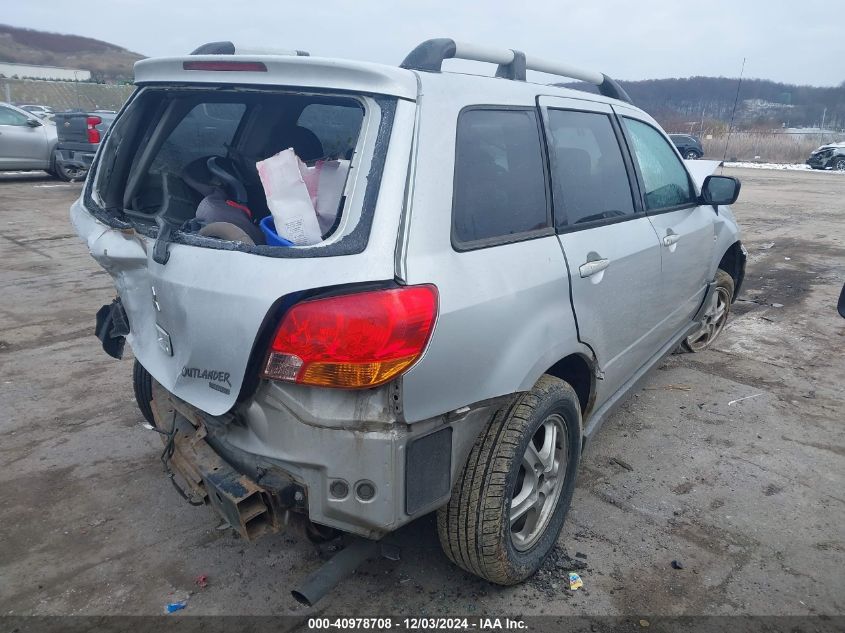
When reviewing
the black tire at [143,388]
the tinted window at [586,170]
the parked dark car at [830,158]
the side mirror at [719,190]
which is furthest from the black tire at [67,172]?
the parked dark car at [830,158]

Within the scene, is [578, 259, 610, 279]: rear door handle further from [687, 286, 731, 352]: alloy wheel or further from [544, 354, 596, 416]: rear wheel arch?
[687, 286, 731, 352]: alloy wheel

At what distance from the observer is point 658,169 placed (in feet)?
→ 12.4

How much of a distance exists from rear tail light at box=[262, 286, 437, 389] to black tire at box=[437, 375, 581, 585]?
0.55 meters

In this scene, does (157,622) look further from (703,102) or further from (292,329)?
(703,102)

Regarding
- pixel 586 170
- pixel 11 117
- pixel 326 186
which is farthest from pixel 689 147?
pixel 326 186

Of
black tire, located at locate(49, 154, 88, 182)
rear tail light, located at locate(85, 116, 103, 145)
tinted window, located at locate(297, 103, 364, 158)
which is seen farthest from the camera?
black tire, located at locate(49, 154, 88, 182)

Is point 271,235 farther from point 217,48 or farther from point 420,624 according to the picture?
point 420,624

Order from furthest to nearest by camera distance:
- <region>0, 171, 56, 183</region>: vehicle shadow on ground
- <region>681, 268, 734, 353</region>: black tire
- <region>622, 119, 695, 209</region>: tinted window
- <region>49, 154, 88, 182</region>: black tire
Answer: <region>0, 171, 56, 183</region>: vehicle shadow on ground < <region>49, 154, 88, 182</region>: black tire < <region>681, 268, 734, 353</region>: black tire < <region>622, 119, 695, 209</region>: tinted window

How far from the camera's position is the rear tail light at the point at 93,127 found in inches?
529

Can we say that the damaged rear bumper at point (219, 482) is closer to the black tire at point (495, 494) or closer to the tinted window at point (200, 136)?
the black tire at point (495, 494)

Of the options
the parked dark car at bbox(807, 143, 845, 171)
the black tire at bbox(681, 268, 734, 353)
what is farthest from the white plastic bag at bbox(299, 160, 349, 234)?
the parked dark car at bbox(807, 143, 845, 171)

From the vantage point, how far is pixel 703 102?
80938 millimetres

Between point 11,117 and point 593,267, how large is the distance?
1579cm

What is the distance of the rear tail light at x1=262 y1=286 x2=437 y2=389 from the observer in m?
1.84
